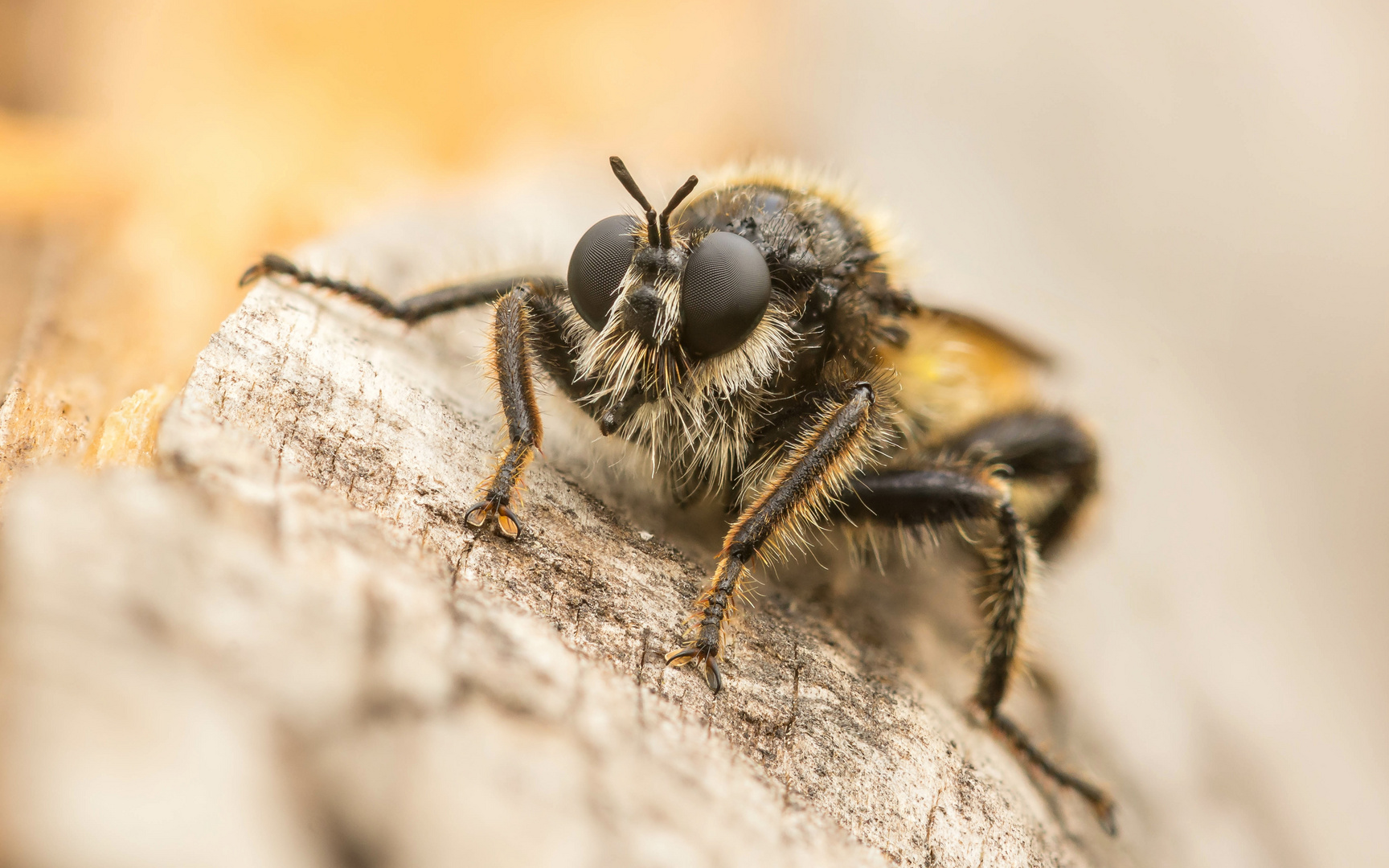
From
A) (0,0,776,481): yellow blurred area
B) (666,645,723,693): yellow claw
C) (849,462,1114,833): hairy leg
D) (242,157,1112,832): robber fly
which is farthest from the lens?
(0,0,776,481): yellow blurred area

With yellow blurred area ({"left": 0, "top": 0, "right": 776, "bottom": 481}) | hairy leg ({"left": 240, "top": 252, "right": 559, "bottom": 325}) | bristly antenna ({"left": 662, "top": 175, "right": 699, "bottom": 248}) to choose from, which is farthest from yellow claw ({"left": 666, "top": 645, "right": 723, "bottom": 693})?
yellow blurred area ({"left": 0, "top": 0, "right": 776, "bottom": 481})

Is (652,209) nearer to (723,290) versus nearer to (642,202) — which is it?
(642,202)

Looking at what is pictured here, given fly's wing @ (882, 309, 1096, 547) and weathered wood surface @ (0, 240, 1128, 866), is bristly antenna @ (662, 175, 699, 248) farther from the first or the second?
fly's wing @ (882, 309, 1096, 547)

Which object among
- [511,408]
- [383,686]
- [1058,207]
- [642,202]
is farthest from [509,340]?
[1058,207]

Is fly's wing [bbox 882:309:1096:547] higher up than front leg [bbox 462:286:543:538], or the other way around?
fly's wing [bbox 882:309:1096:547]

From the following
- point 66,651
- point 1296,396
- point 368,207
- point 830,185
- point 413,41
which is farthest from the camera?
point 413,41

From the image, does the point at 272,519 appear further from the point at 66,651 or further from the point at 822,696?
the point at 822,696

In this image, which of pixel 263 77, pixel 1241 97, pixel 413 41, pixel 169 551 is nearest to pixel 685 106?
pixel 413 41
